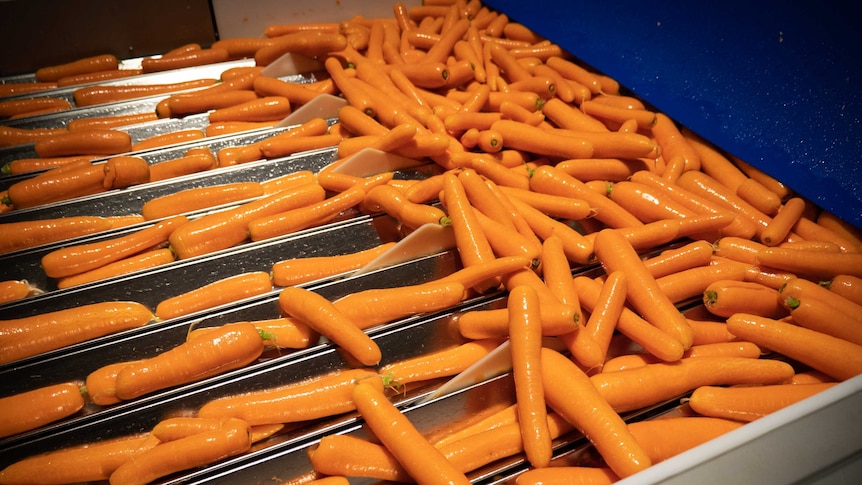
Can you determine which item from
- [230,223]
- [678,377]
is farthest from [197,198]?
[678,377]

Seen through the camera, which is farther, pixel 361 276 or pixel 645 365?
pixel 361 276

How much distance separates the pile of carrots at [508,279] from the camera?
1225 mm

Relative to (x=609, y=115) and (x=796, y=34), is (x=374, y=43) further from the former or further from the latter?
(x=796, y=34)

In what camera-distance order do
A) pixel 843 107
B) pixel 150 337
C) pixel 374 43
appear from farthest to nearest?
pixel 374 43
pixel 843 107
pixel 150 337

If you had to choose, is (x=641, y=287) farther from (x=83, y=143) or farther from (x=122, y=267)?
(x=83, y=143)

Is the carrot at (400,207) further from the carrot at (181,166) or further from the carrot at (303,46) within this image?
the carrot at (303,46)

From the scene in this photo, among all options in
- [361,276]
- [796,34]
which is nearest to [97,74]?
[361,276]

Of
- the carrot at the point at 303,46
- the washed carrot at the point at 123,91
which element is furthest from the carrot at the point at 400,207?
the washed carrot at the point at 123,91

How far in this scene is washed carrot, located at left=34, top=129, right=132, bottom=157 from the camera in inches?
85.3

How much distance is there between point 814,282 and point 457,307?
110 centimetres

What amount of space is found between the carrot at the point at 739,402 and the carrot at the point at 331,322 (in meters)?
0.77

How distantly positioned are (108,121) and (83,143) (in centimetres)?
27

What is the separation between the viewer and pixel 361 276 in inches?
64.1

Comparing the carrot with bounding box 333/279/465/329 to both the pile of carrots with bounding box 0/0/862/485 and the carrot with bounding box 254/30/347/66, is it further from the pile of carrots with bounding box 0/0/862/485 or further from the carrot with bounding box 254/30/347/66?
the carrot with bounding box 254/30/347/66
